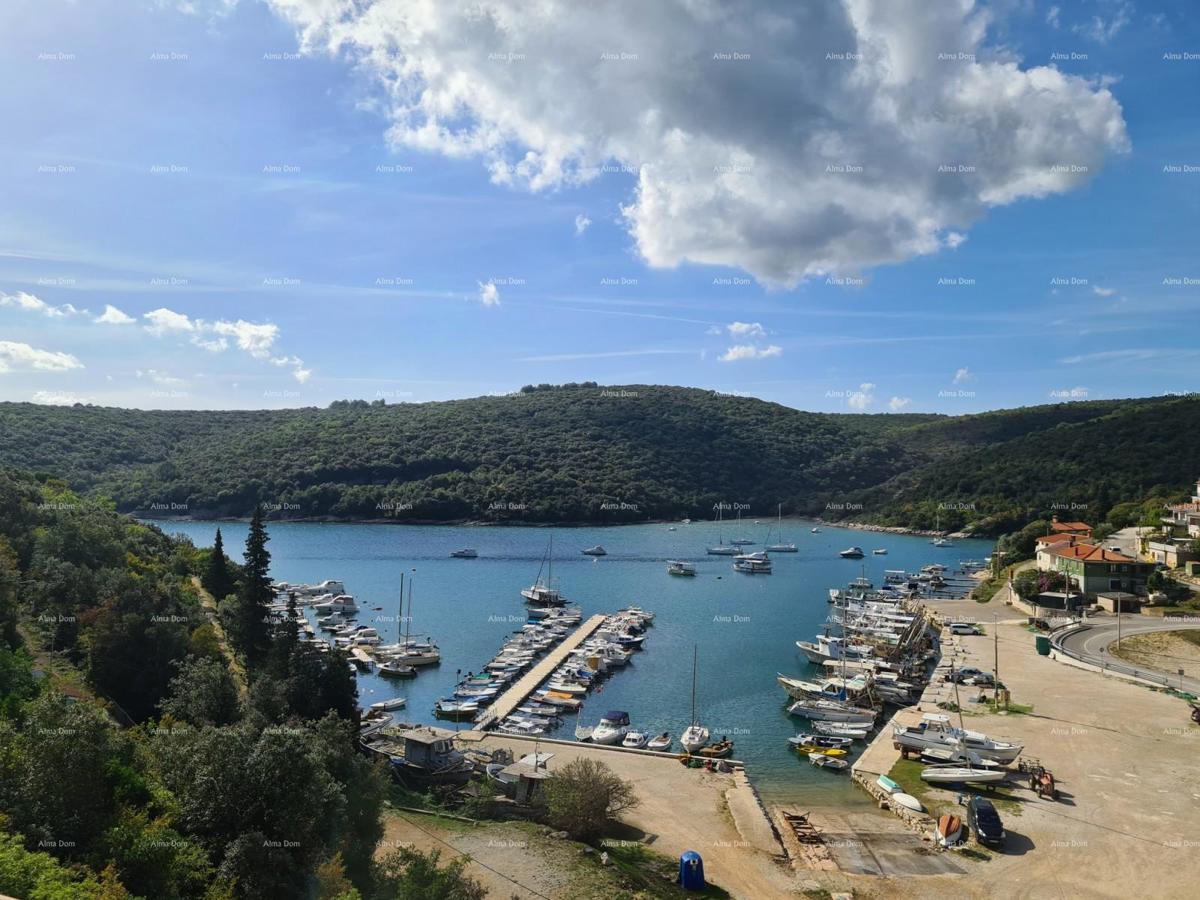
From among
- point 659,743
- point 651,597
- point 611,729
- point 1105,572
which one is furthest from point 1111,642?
point 651,597

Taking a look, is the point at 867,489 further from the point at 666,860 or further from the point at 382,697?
the point at 666,860

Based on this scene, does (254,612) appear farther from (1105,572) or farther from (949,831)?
(1105,572)

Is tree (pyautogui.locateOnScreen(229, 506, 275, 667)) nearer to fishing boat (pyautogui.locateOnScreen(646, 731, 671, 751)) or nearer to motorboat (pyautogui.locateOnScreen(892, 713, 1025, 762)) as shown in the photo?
fishing boat (pyautogui.locateOnScreen(646, 731, 671, 751))

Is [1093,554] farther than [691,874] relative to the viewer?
Yes

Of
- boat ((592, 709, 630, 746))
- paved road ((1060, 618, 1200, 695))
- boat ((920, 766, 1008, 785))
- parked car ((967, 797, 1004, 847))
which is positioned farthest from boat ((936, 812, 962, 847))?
paved road ((1060, 618, 1200, 695))

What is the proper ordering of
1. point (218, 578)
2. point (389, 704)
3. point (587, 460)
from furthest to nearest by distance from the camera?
point (587, 460)
point (218, 578)
point (389, 704)

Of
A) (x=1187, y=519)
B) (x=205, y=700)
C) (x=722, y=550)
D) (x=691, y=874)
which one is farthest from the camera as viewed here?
(x=722, y=550)
